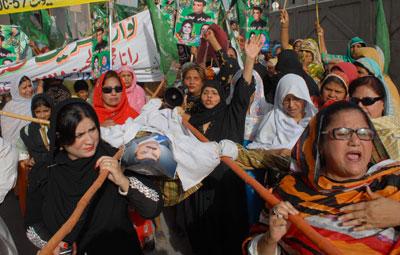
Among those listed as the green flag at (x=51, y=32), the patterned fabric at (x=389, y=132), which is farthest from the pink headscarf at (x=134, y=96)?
the green flag at (x=51, y=32)

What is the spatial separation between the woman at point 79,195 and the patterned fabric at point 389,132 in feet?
5.11

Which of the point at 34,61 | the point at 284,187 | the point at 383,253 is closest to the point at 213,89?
the point at 284,187

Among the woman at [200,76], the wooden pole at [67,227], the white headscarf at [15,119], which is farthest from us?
the white headscarf at [15,119]

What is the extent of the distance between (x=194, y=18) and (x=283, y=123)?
303cm

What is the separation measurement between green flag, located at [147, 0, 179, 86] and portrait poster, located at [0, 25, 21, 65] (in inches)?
96.1

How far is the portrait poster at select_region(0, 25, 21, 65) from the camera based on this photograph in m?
5.47

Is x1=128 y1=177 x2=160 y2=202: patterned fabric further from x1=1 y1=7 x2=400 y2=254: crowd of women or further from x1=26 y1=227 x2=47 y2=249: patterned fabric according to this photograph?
x1=26 y1=227 x2=47 y2=249: patterned fabric

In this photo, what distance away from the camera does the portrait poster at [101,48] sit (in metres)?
4.11

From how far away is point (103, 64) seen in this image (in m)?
4.11

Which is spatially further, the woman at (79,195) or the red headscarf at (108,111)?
the red headscarf at (108,111)

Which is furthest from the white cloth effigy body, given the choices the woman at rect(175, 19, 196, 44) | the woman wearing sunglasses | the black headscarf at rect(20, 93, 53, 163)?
the woman at rect(175, 19, 196, 44)

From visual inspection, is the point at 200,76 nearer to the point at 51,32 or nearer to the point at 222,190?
the point at 222,190

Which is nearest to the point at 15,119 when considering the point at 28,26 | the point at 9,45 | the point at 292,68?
the point at 9,45

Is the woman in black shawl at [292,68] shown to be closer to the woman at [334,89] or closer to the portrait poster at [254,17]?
the woman at [334,89]
